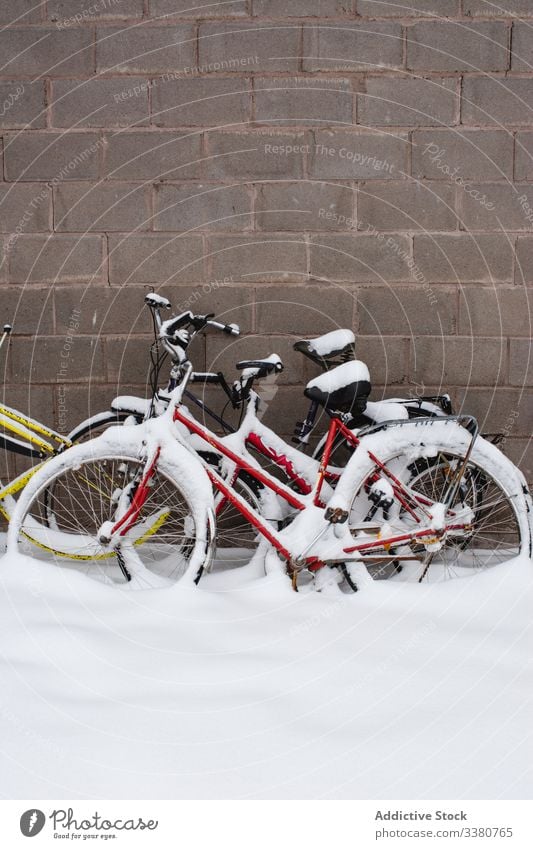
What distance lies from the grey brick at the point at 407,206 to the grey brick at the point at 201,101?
61cm

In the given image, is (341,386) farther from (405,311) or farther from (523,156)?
(523,156)

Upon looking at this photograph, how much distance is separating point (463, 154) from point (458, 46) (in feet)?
1.39

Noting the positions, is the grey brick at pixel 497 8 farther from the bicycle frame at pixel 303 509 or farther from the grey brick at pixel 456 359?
the bicycle frame at pixel 303 509

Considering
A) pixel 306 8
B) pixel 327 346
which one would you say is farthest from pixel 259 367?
pixel 306 8

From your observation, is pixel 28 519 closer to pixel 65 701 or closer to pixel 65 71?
pixel 65 701

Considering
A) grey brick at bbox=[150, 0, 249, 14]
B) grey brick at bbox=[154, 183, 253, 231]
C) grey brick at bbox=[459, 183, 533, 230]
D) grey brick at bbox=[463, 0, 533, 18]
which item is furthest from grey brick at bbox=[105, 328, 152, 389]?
grey brick at bbox=[463, 0, 533, 18]

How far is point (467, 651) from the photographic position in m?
2.45

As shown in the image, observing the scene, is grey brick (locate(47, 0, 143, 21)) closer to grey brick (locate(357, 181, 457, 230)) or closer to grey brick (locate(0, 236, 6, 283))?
grey brick (locate(0, 236, 6, 283))

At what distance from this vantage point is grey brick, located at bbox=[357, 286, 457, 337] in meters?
3.30

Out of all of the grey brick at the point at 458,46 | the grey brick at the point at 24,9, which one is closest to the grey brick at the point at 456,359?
the grey brick at the point at 458,46

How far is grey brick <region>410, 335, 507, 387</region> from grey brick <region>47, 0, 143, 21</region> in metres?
1.79

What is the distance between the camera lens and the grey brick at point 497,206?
3.26 metres

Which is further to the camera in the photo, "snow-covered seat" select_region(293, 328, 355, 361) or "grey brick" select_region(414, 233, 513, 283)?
"grey brick" select_region(414, 233, 513, 283)

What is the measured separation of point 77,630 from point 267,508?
2.77 feet
